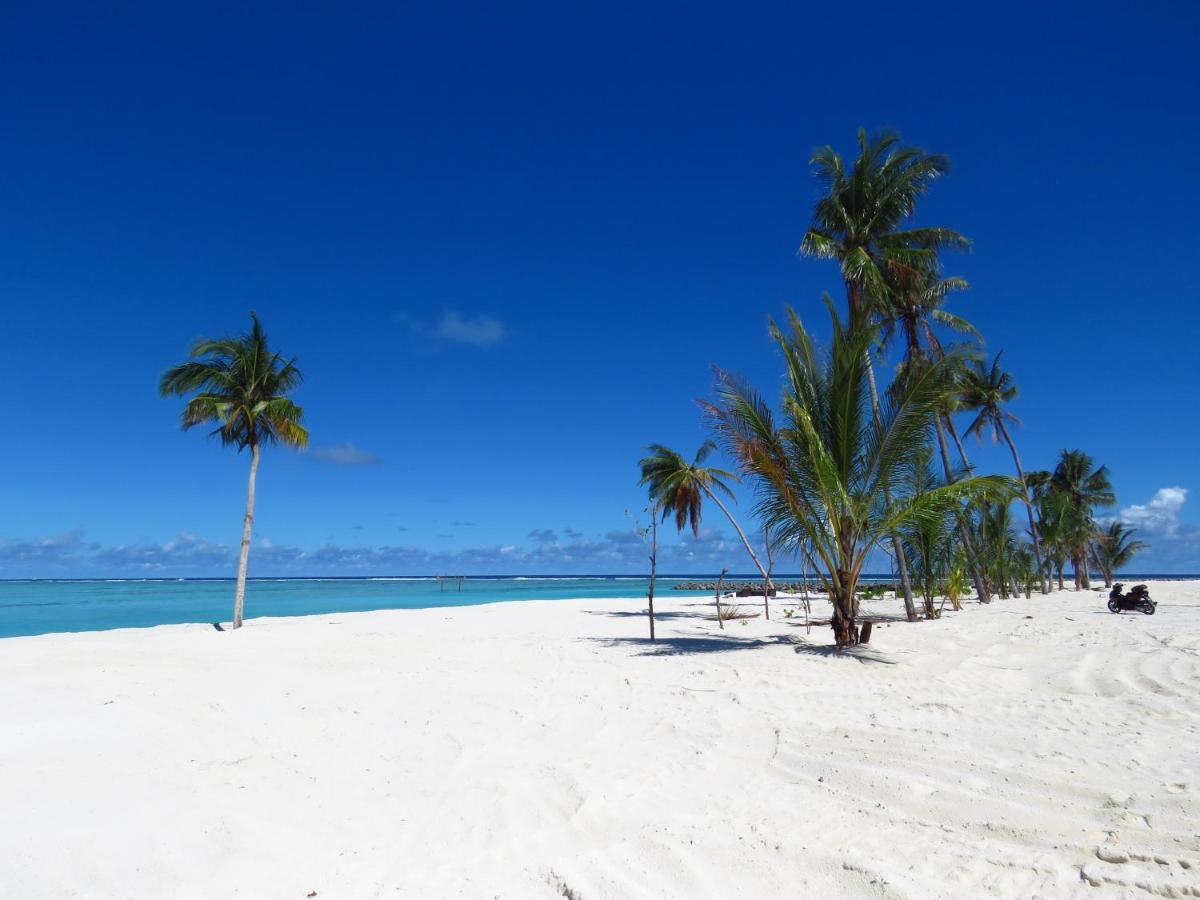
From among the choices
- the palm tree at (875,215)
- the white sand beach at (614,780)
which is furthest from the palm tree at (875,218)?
the white sand beach at (614,780)

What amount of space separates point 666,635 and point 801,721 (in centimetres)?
716

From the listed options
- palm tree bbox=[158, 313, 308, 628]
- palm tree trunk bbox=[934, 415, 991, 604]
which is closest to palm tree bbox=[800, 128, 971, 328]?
palm tree trunk bbox=[934, 415, 991, 604]

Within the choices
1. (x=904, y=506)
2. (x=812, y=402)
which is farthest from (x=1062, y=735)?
(x=812, y=402)

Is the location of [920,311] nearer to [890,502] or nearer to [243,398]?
[890,502]

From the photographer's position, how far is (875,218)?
1555cm

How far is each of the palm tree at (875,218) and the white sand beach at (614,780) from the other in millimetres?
9974

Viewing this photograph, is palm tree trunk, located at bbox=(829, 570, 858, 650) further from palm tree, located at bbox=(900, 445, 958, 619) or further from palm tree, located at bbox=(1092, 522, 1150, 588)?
palm tree, located at bbox=(1092, 522, 1150, 588)

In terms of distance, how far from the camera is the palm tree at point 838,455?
873 cm

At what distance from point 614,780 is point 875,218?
15.4 meters

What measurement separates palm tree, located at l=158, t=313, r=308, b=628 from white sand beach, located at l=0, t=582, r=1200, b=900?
27.5 feet

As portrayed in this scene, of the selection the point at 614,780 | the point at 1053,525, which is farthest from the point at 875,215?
the point at 1053,525

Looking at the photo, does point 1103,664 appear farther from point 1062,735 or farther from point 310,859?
point 310,859

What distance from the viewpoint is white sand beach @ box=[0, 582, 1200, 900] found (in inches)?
115

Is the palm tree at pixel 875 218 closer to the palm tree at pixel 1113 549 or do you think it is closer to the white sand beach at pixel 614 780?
the white sand beach at pixel 614 780
